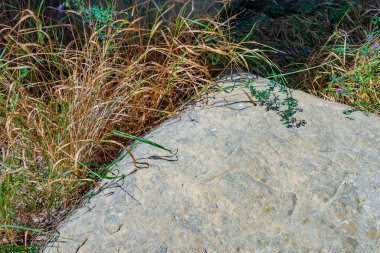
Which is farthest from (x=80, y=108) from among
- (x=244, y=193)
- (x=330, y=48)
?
(x=330, y=48)

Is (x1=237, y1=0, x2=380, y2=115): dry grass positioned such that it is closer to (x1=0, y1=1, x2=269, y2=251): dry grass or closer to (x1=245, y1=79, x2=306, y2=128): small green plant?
→ (x1=245, y1=79, x2=306, y2=128): small green plant

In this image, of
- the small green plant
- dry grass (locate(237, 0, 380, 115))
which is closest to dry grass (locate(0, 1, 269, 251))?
the small green plant

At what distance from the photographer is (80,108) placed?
9.60 ft

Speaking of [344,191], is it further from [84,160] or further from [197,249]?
[84,160]

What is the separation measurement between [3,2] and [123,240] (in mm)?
2046

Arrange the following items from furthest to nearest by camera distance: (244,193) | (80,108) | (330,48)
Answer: (330,48) → (80,108) → (244,193)

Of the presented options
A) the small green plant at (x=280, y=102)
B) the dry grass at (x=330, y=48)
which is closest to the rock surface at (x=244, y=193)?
the small green plant at (x=280, y=102)

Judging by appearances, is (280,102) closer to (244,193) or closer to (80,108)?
(244,193)

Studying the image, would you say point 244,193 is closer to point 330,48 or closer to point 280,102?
point 280,102

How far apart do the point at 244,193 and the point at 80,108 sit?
92cm

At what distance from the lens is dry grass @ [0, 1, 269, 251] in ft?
8.74

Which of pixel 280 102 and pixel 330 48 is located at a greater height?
pixel 280 102

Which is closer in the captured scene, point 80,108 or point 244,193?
point 244,193

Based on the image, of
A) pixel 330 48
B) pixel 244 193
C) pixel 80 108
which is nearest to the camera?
pixel 244 193
